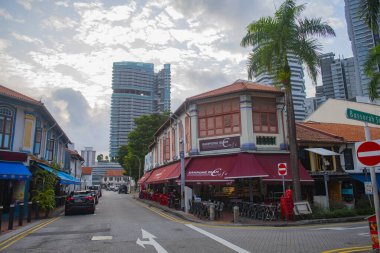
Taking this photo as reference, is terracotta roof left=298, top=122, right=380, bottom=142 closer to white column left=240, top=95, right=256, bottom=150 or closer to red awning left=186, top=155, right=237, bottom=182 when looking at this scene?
white column left=240, top=95, right=256, bottom=150

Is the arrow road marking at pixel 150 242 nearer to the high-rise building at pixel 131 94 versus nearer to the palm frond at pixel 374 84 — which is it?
the palm frond at pixel 374 84

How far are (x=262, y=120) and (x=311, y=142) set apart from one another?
16.9ft

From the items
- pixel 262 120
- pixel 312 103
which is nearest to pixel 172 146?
pixel 262 120

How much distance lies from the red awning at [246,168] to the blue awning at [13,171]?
481 inches

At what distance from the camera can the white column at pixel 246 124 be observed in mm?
20812

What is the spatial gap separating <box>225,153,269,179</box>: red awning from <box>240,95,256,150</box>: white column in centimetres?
68

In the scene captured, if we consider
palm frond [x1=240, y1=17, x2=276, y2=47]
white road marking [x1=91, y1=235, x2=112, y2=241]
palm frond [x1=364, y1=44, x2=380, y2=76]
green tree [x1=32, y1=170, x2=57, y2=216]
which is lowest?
white road marking [x1=91, y1=235, x2=112, y2=241]

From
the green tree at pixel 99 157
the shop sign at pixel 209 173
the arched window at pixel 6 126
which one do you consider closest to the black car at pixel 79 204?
the arched window at pixel 6 126

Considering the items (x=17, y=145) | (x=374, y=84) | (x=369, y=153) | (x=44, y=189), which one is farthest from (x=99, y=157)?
(x=369, y=153)

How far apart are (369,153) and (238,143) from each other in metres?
14.4

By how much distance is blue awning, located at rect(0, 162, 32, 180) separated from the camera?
58.1ft

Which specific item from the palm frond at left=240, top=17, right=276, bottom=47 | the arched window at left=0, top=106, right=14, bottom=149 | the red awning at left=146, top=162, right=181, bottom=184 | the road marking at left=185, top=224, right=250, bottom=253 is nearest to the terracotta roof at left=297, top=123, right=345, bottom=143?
the palm frond at left=240, top=17, right=276, bottom=47

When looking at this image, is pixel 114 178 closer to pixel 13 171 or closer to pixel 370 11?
pixel 13 171

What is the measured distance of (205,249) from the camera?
898 cm
